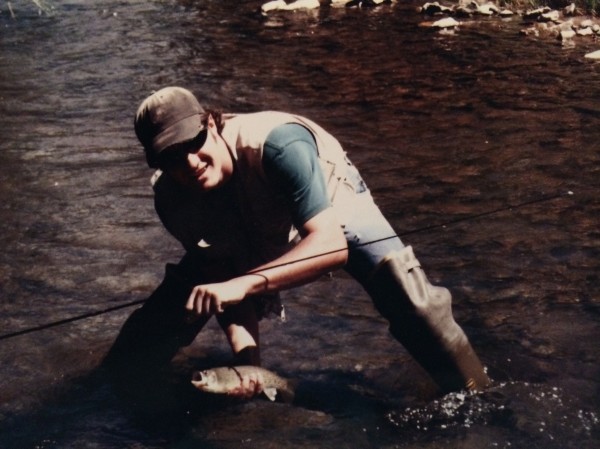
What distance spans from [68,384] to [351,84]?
21.0ft

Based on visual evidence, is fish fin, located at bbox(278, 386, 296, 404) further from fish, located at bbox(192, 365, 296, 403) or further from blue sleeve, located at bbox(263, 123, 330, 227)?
blue sleeve, located at bbox(263, 123, 330, 227)

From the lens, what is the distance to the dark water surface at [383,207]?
4.18 metres

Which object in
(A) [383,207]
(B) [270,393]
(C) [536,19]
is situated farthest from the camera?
(C) [536,19]

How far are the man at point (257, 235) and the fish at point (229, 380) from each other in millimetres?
48

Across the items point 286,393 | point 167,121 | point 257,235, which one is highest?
point 167,121

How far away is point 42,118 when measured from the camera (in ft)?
30.1

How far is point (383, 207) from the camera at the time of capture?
667 cm

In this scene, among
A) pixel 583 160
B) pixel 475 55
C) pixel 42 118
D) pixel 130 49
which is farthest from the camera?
pixel 130 49

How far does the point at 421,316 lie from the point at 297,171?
0.90 meters

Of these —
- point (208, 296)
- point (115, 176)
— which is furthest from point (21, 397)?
point (115, 176)

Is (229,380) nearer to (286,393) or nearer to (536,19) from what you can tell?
(286,393)

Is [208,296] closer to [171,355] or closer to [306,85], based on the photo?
[171,355]

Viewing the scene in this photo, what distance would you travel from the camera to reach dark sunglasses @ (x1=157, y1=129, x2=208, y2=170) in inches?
132

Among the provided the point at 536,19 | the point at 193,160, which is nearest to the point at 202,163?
the point at 193,160
